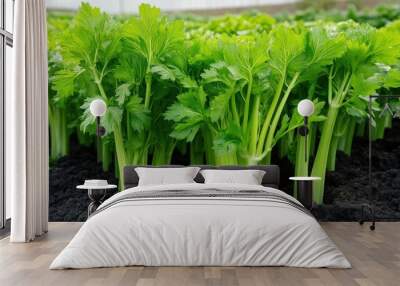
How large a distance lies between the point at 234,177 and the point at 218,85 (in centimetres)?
149

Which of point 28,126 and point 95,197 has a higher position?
point 28,126

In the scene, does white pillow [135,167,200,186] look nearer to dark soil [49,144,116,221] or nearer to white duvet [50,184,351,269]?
dark soil [49,144,116,221]

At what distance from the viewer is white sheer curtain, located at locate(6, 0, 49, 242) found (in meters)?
5.79

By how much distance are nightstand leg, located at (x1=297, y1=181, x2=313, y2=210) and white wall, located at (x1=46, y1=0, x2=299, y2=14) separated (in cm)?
284

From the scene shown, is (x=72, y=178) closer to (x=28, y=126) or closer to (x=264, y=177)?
(x=28, y=126)

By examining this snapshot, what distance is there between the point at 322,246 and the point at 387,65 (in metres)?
4.07

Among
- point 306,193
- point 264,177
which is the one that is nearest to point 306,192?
point 306,193

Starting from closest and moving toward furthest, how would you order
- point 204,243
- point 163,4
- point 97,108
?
point 204,243, point 97,108, point 163,4

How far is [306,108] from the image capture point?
704 centimetres

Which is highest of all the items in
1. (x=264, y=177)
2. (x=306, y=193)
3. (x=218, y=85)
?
(x=218, y=85)

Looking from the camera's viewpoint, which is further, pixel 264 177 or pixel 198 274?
pixel 264 177

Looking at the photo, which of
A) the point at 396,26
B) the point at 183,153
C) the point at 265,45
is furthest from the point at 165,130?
the point at 396,26

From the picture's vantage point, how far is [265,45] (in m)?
7.18

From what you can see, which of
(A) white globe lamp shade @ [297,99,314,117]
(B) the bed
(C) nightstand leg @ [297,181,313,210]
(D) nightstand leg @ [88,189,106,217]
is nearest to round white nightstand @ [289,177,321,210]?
(C) nightstand leg @ [297,181,313,210]
